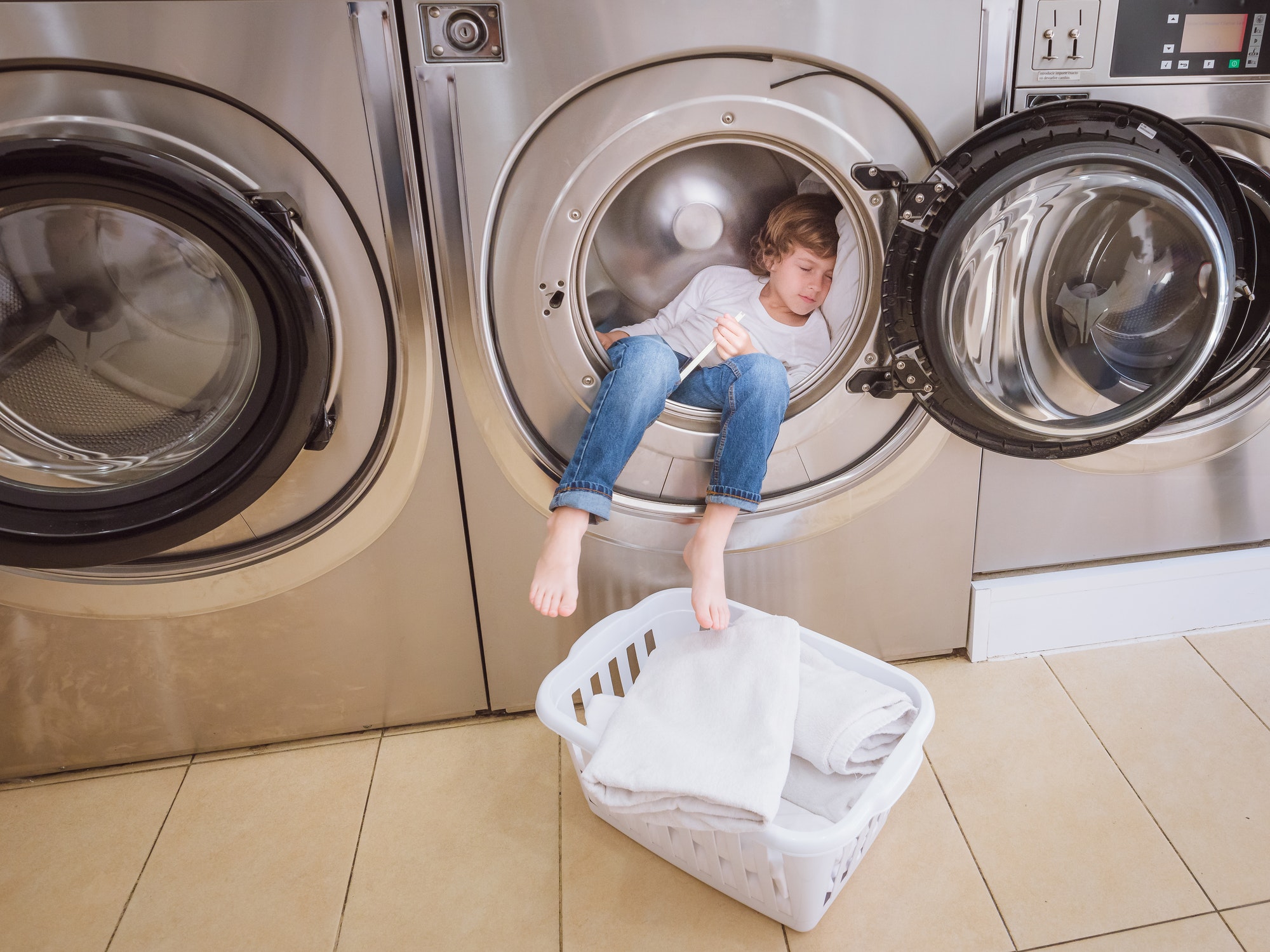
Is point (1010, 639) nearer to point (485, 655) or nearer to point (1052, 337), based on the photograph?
point (1052, 337)

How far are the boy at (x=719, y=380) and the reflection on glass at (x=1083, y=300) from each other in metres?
0.22

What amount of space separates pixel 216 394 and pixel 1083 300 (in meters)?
1.15

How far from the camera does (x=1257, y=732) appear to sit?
1.32 metres

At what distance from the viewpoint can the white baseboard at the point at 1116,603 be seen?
4.74 ft

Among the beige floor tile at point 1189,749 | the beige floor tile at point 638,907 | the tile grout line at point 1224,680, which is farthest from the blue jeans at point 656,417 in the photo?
the tile grout line at point 1224,680

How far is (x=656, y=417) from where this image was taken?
118cm

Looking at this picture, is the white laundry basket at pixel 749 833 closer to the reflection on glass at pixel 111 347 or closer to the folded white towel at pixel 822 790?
the folded white towel at pixel 822 790

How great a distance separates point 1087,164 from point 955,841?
0.89m

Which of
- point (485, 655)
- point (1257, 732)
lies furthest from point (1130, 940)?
point (485, 655)

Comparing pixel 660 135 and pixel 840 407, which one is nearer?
pixel 660 135

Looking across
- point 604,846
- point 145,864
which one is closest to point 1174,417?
point 604,846

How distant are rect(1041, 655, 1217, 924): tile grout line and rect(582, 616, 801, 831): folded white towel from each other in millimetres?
553

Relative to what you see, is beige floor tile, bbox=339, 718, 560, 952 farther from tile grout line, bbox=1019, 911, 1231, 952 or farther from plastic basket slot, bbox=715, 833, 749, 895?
tile grout line, bbox=1019, 911, 1231, 952

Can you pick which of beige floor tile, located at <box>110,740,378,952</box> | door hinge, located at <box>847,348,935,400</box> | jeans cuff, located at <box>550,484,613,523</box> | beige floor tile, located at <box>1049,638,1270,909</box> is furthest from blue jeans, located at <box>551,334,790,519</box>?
beige floor tile, located at <box>1049,638,1270,909</box>
